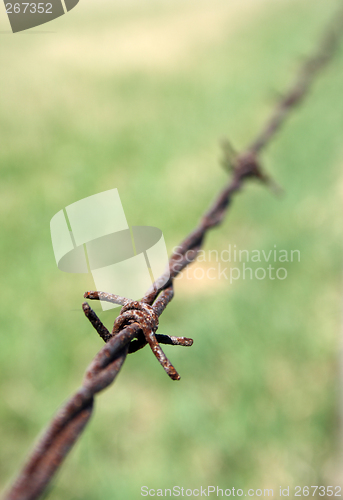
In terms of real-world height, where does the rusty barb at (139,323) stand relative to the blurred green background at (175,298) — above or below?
above

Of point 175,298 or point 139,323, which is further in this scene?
point 175,298

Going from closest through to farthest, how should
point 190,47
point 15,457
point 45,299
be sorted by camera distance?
1. point 15,457
2. point 45,299
3. point 190,47

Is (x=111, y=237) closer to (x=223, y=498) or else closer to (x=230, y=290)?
(x=223, y=498)

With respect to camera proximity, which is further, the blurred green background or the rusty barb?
the blurred green background

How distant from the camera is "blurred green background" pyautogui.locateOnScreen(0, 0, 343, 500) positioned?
5.12 ft

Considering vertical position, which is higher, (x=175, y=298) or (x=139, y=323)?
(x=139, y=323)

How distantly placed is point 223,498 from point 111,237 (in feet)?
3.71

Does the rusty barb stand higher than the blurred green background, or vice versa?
the rusty barb

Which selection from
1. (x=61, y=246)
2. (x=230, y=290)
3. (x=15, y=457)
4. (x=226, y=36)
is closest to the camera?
(x=61, y=246)

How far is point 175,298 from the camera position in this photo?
7.55 feet

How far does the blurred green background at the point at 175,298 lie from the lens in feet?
5.12

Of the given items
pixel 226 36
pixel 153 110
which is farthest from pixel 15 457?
pixel 226 36

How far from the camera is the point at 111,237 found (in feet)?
2.61

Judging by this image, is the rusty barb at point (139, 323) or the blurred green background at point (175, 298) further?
the blurred green background at point (175, 298)
